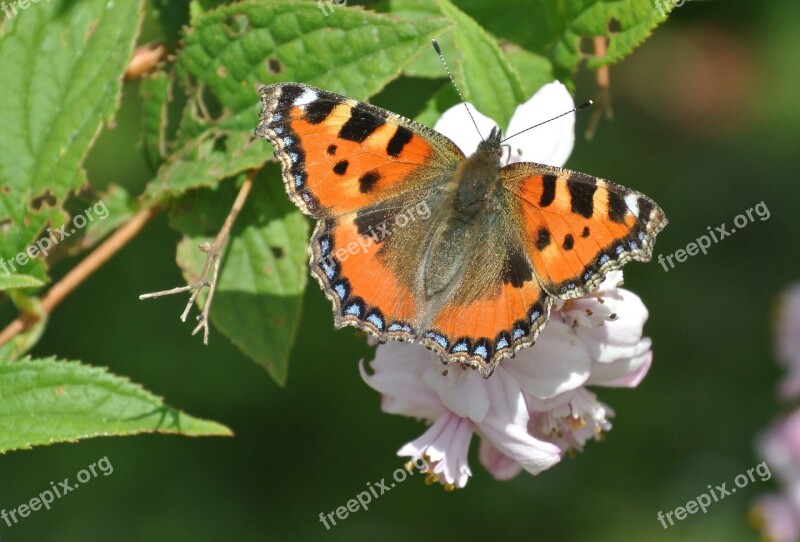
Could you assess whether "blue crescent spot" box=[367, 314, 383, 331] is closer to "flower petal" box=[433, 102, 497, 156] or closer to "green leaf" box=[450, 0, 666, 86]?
"flower petal" box=[433, 102, 497, 156]

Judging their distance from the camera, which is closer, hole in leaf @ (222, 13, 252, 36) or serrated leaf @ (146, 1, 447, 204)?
serrated leaf @ (146, 1, 447, 204)

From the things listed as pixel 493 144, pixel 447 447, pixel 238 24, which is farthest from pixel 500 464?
pixel 238 24

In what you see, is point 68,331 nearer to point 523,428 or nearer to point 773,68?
point 523,428

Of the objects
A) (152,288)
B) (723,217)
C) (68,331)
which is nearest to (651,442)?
(723,217)

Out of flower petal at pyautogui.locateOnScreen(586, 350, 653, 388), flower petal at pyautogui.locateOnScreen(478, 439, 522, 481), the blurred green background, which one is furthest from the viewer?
the blurred green background

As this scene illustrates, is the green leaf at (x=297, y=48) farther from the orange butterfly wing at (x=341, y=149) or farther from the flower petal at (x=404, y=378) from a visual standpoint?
the flower petal at (x=404, y=378)

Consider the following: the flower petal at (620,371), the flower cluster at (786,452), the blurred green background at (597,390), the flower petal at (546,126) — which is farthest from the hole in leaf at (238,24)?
the flower cluster at (786,452)

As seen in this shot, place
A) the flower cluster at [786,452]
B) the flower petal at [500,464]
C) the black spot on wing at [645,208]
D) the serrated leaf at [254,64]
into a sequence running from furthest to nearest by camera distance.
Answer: the flower cluster at [786,452]
the flower petal at [500,464]
the serrated leaf at [254,64]
the black spot on wing at [645,208]

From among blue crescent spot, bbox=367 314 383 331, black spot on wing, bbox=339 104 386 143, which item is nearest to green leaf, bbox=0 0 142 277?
black spot on wing, bbox=339 104 386 143
